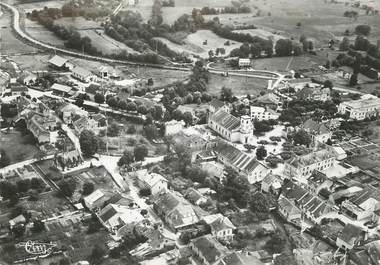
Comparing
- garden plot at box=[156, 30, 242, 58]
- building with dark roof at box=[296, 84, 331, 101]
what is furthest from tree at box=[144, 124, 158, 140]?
garden plot at box=[156, 30, 242, 58]

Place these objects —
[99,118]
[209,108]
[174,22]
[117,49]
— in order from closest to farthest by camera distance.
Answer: [99,118] → [209,108] → [117,49] → [174,22]

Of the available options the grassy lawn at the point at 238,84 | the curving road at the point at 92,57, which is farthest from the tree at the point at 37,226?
the curving road at the point at 92,57

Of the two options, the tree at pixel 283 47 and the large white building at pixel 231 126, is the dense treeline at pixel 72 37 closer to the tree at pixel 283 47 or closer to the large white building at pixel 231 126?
the tree at pixel 283 47

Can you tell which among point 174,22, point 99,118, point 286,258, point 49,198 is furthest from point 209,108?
point 174,22

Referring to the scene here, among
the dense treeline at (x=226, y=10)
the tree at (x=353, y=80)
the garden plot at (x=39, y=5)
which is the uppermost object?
the garden plot at (x=39, y=5)

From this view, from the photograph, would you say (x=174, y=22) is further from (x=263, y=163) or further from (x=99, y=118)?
(x=263, y=163)

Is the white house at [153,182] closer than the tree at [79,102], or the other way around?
the white house at [153,182]
